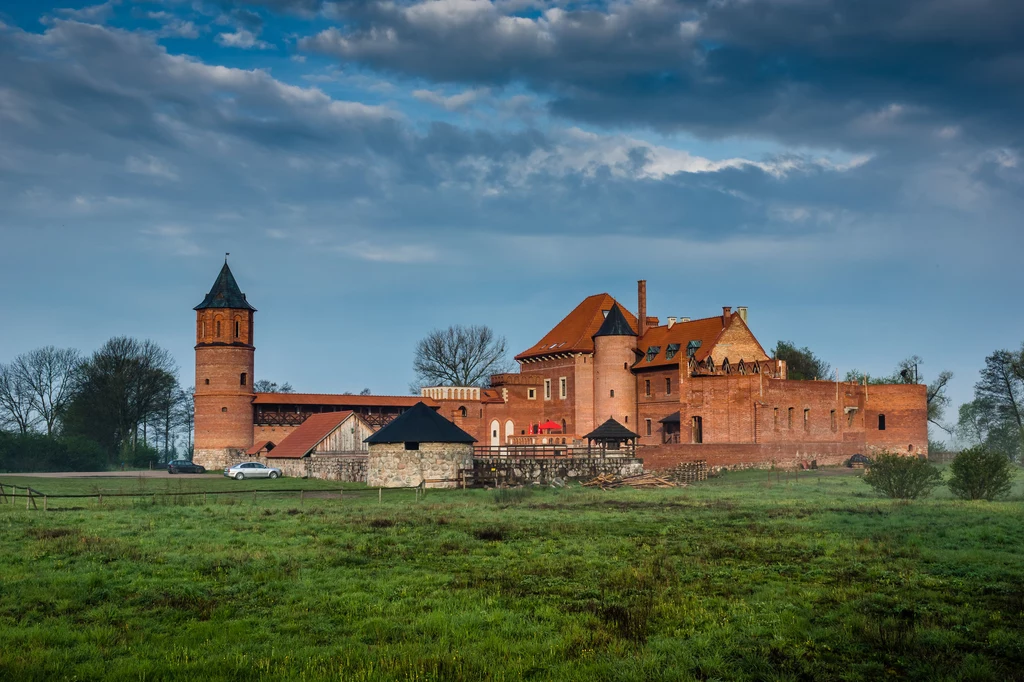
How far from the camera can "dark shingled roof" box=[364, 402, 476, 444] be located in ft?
128

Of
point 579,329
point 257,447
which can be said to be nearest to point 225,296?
point 257,447

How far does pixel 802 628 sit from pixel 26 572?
11.6m

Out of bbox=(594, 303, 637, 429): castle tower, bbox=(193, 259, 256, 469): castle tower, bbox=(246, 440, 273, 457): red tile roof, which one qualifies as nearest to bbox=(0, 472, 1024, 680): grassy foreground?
bbox=(246, 440, 273, 457): red tile roof

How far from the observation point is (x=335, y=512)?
26406mm

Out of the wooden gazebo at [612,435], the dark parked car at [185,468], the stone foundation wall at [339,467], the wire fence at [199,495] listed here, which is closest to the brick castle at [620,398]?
the dark parked car at [185,468]

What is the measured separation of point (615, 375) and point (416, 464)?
2181cm

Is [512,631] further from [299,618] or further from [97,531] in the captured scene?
[97,531]

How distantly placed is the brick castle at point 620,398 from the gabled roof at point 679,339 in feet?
0.33

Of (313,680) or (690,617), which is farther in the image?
(690,617)

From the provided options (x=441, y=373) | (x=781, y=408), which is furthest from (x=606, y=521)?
(x=441, y=373)

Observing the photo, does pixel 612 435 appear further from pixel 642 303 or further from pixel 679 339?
pixel 642 303

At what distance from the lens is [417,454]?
1535 inches

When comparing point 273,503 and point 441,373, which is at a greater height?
point 441,373

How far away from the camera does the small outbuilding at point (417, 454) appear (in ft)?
128
